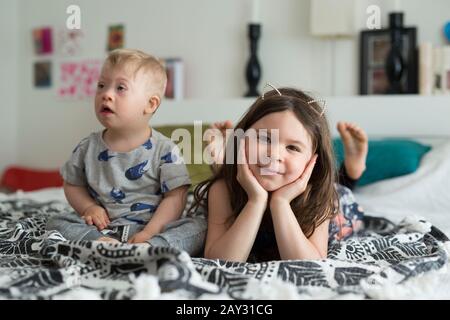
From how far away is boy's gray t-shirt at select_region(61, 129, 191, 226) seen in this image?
1163 mm

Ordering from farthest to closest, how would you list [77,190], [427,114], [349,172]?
[427,114] < [349,172] < [77,190]

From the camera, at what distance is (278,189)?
104 cm

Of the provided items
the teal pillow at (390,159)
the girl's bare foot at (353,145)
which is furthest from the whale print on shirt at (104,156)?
the teal pillow at (390,159)

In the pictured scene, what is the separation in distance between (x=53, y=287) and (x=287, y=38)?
2.07 meters

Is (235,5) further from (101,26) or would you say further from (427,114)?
(427,114)

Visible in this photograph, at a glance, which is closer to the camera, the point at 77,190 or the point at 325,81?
the point at 77,190

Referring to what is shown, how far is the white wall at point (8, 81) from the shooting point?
324 centimetres

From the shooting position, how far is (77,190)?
1242mm

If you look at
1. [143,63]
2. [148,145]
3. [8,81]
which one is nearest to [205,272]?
[148,145]

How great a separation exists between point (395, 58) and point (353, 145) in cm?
85

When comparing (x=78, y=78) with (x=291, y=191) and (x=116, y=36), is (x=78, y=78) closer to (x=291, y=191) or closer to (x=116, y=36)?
(x=116, y=36)

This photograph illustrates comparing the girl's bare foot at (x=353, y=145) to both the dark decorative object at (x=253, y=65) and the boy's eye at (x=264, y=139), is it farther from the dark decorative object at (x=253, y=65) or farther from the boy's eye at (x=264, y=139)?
the dark decorative object at (x=253, y=65)

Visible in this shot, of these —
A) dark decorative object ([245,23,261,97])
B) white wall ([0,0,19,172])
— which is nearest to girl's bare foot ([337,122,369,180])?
dark decorative object ([245,23,261,97])
